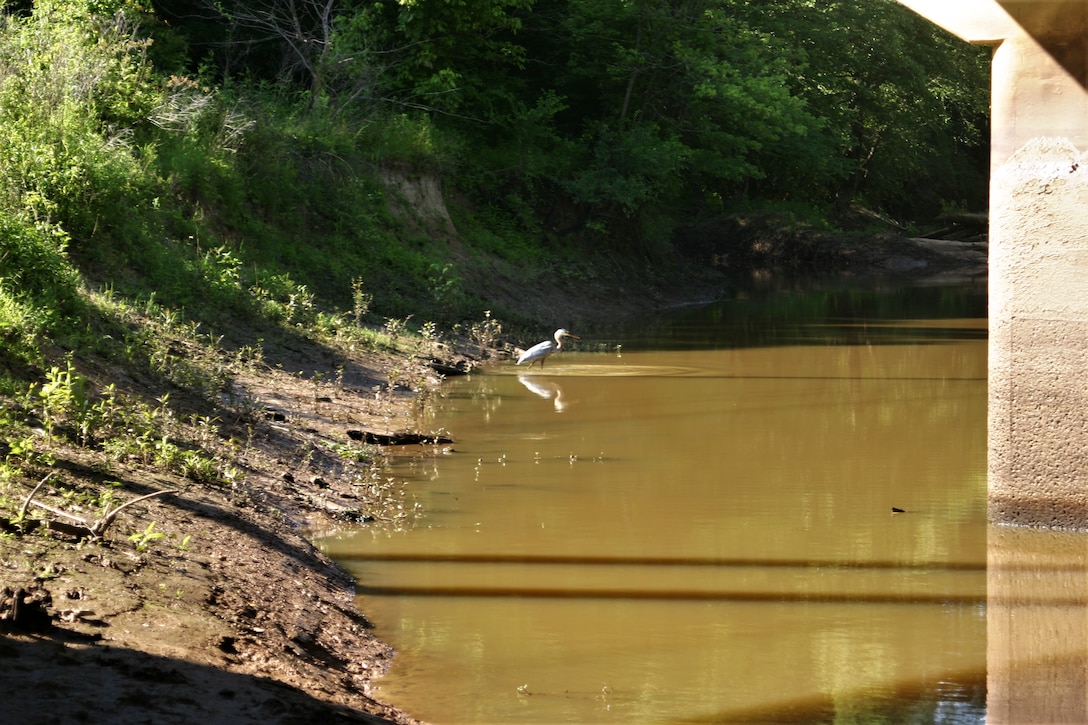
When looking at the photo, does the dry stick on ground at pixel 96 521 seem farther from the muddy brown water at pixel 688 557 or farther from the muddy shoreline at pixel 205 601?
the muddy brown water at pixel 688 557

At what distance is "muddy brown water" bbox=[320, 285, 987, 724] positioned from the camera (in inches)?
270

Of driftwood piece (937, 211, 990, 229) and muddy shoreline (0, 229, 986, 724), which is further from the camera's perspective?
driftwood piece (937, 211, 990, 229)

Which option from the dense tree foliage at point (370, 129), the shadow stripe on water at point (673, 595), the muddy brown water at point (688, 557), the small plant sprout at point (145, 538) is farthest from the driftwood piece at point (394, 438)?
the small plant sprout at point (145, 538)

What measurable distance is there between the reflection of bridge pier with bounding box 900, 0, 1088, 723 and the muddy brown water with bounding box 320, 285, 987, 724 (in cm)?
51

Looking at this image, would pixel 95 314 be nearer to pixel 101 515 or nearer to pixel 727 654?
pixel 101 515

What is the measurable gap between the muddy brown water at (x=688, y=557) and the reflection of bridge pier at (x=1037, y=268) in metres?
0.51

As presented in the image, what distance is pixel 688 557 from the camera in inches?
363

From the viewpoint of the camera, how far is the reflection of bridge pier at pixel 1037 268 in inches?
378

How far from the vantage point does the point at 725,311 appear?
29297 millimetres

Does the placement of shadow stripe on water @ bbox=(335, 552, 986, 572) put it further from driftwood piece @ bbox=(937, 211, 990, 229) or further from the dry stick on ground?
driftwood piece @ bbox=(937, 211, 990, 229)

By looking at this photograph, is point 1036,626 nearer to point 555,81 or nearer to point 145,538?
point 145,538

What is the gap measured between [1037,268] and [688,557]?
322 cm

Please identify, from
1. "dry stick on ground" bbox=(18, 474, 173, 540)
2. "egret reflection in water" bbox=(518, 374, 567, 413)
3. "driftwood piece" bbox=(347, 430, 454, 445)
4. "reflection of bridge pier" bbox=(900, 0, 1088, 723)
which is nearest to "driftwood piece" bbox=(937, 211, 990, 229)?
"egret reflection in water" bbox=(518, 374, 567, 413)

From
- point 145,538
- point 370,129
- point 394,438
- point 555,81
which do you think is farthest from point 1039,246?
point 555,81
